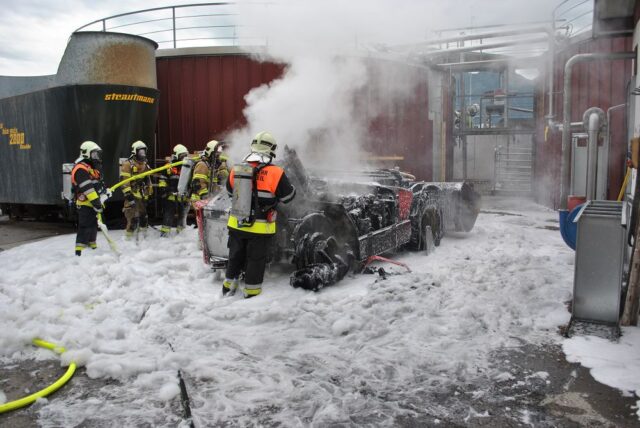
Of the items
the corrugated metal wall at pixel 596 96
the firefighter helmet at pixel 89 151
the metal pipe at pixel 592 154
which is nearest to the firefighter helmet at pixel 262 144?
the firefighter helmet at pixel 89 151

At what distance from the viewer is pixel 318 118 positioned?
10.0 meters

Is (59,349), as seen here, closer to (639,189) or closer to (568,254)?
(639,189)

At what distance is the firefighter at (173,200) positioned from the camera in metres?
A: 9.41

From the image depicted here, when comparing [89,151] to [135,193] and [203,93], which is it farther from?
[203,93]

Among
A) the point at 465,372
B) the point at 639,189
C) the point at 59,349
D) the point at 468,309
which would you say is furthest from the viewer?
the point at 468,309

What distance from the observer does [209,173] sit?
9055 mm

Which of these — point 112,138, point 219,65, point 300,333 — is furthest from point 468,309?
point 219,65

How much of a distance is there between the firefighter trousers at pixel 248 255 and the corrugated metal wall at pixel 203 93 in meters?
6.60

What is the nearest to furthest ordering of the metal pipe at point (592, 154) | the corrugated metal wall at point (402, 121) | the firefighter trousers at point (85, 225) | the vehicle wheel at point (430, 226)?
the metal pipe at point (592, 154)
the firefighter trousers at point (85, 225)
the vehicle wheel at point (430, 226)
the corrugated metal wall at point (402, 121)

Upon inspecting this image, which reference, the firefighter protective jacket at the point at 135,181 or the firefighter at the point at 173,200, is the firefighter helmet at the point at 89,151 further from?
the firefighter at the point at 173,200

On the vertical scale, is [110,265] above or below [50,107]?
below

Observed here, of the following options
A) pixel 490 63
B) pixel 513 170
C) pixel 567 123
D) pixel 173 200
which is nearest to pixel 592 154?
pixel 567 123

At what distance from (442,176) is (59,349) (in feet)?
42.2

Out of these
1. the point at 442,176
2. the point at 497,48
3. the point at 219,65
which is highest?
the point at 497,48
